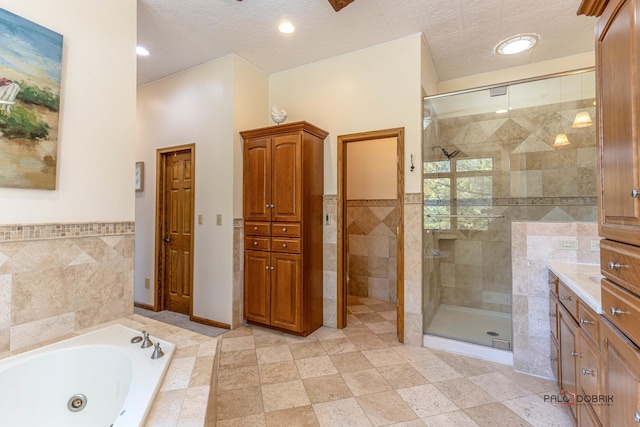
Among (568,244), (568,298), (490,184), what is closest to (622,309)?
(568,298)

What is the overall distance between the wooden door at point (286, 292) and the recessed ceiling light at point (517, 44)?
2.96 meters

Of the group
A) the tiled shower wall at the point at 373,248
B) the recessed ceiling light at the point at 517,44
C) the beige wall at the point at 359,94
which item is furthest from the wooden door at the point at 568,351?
the recessed ceiling light at the point at 517,44

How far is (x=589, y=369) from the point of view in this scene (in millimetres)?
1290

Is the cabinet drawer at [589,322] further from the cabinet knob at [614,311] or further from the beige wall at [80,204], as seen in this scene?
the beige wall at [80,204]

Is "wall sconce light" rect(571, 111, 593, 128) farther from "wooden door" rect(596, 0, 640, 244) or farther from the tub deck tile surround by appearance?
the tub deck tile surround

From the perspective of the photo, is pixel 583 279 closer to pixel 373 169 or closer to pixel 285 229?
pixel 285 229

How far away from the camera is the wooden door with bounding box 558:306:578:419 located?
1.52 m

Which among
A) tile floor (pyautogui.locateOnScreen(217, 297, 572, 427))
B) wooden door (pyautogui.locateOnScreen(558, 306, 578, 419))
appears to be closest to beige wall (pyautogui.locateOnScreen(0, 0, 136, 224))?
tile floor (pyautogui.locateOnScreen(217, 297, 572, 427))

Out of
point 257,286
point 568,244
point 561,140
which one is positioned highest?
point 561,140

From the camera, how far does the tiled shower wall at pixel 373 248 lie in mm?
4004

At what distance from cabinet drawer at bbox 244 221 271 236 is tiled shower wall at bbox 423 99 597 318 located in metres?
1.63

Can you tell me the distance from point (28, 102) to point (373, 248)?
3672 millimetres

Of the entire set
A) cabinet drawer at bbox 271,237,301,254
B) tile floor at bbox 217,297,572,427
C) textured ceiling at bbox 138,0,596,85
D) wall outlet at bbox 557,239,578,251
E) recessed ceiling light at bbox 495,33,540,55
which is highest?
textured ceiling at bbox 138,0,596,85

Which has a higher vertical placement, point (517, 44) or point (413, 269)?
point (517, 44)
